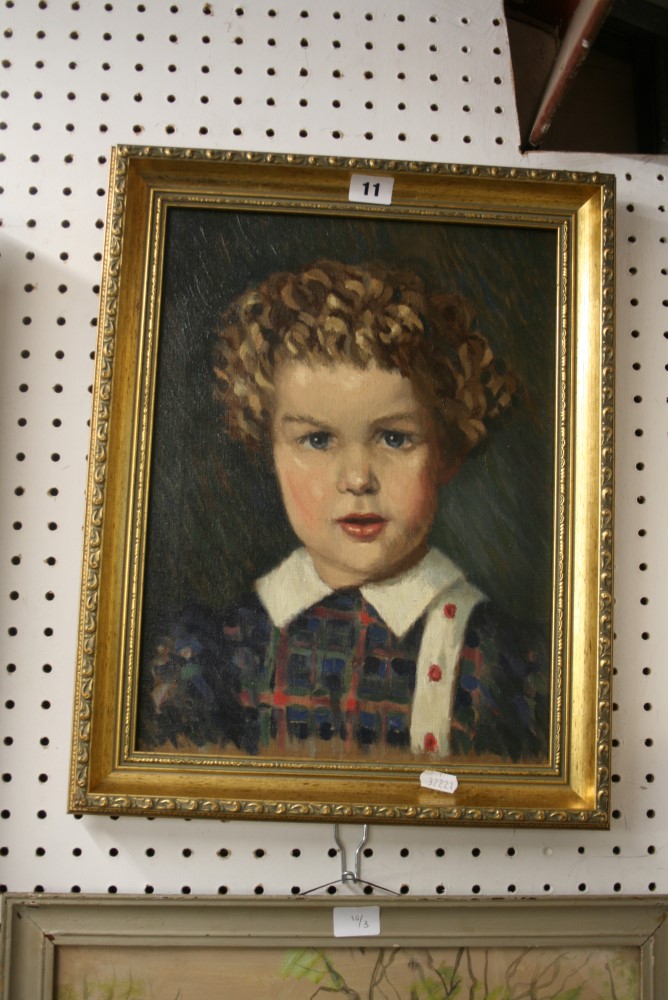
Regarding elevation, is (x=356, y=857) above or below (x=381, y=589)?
below

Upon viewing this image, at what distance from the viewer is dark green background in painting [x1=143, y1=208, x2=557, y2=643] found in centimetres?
150

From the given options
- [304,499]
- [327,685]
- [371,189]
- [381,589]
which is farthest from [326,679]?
[371,189]

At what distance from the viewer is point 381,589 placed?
4.95ft

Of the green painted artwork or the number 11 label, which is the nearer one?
the green painted artwork

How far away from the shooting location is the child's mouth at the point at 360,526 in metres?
1.51

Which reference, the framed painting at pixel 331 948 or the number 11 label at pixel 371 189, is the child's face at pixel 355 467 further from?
the framed painting at pixel 331 948

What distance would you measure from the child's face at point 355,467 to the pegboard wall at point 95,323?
34 cm

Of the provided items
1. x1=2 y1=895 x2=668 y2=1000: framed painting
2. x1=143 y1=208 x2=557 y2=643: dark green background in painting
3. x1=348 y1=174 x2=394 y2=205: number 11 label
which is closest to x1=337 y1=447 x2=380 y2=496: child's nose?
x1=143 y1=208 x2=557 y2=643: dark green background in painting

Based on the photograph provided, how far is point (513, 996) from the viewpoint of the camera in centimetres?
146

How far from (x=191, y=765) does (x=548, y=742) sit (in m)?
0.56

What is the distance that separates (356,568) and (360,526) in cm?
7

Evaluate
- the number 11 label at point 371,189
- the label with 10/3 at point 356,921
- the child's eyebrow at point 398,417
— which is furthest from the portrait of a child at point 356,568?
the label with 10/3 at point 356,921

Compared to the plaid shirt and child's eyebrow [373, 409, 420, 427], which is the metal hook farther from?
child's eyebrow [373, 409, 420, 427]

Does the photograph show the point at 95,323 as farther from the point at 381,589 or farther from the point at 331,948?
the point at 331,948
